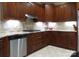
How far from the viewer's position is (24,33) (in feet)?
7.29

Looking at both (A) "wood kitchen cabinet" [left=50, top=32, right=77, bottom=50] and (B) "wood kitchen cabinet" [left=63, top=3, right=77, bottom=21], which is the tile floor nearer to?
(A) "wood kitchen cabinet" [left=50, top=32, right=77, bottom=50]

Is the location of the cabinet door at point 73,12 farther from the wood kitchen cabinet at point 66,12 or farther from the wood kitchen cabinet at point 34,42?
the wood kitchen cabinet at point 34,42

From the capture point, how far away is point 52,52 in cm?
217

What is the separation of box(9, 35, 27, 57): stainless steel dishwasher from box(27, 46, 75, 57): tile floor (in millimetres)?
175

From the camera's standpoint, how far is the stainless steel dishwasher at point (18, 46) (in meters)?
2.21

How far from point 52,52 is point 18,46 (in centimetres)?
54

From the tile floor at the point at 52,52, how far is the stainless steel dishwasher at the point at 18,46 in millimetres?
175

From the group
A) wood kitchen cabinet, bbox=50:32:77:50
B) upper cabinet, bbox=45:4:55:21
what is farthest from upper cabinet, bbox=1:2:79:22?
wood kitchen cabinet, bbox=50:32:77:50

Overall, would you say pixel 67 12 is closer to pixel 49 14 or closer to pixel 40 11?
pixel 49 14

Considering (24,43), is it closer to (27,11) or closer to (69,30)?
(27,11)

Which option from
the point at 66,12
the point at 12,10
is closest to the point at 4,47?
the point at 12,10

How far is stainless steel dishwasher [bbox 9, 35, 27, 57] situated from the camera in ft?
7.25

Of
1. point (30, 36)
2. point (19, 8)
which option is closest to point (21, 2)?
point (19, 8)

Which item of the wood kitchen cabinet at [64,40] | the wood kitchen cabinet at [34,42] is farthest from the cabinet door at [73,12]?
the wood kitchen cabinet at [34,42]
